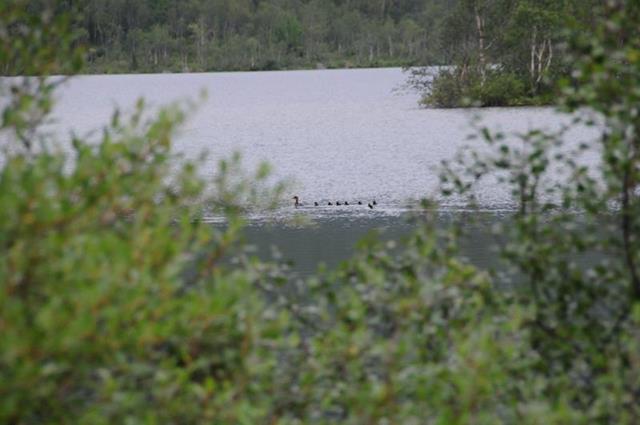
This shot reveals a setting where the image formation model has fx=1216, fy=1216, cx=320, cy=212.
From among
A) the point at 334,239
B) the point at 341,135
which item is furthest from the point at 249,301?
the point at 341,135

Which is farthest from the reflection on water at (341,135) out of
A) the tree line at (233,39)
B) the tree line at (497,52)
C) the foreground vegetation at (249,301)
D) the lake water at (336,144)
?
the tree line at (233,39)

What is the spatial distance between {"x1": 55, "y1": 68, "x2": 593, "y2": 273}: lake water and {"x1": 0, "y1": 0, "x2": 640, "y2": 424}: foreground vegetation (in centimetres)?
38

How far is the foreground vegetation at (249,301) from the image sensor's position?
436cm

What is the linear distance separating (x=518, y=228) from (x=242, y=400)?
238 centimetres

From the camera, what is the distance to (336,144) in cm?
4562

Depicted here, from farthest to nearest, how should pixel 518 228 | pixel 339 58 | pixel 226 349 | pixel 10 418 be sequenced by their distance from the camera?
pixel 339 58
pixel 518 228
pixel 226 349
pixel 10 418

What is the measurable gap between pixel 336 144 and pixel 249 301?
40.7 meters

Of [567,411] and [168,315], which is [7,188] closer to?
[168,315]

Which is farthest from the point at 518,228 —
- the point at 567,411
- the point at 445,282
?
the point at 567,411

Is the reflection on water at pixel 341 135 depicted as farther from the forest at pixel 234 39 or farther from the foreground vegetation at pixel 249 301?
the forest at pixel 234 39

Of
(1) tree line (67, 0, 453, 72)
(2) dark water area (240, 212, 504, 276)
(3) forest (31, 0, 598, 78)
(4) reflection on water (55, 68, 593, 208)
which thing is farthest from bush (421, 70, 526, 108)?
(1) tree line (67, 0, 453, 72)

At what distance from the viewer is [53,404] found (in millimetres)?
4797

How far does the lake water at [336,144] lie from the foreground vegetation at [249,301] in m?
0.38

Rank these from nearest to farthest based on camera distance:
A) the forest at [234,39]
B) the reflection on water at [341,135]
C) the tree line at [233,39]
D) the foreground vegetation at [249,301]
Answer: the foreground vegetation at [249,301] → the reflection on water at [341,135] → the forest at [234,39] → the tree line at [233,39]
